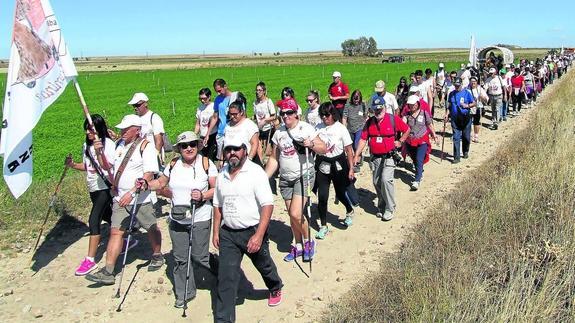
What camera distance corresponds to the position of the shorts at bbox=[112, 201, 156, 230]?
582 cm

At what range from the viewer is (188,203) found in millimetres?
5309

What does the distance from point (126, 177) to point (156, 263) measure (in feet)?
4.41

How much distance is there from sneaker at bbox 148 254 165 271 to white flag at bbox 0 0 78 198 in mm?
1866

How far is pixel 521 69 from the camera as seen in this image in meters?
20.6

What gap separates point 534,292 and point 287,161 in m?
3.23

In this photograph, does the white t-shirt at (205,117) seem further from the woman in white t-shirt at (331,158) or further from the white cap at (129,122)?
the white cap at (129,122)

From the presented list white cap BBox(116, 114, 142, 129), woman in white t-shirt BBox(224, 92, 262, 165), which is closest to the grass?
woman in white t-shirt BBox(224, 92, 262, 165)

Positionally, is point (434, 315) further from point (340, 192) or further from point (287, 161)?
point (340, 192)

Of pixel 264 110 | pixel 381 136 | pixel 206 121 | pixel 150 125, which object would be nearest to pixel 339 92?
pixel 264 110

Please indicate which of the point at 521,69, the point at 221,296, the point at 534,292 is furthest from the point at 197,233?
the point at 521,69

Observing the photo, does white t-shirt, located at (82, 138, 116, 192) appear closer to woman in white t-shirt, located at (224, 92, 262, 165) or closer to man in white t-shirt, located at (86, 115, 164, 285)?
man in white t-shirt, located at (86, 115, 164, 285)

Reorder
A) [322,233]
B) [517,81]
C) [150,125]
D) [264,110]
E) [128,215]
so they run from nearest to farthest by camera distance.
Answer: [128,215] → [322,233] → [150,125] → [264,110] → [517,81]

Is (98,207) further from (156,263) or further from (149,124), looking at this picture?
(149,124)

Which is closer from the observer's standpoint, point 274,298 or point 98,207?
point 274,298
